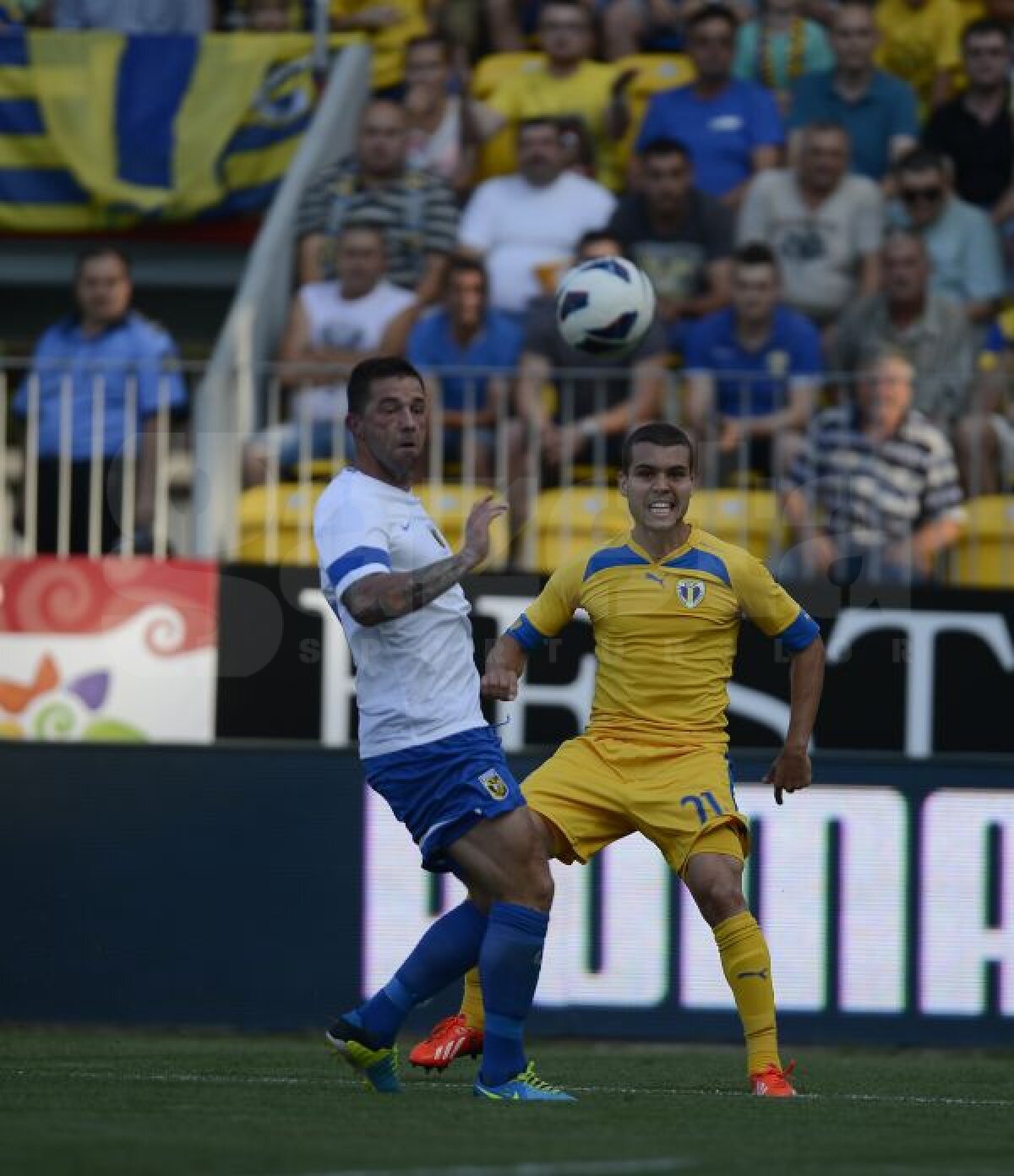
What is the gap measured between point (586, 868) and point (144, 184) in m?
5.97

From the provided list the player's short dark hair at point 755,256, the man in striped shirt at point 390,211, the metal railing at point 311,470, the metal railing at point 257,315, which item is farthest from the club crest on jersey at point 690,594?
the man in striped shirt at point 390,211

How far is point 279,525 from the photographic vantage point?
11.9 m

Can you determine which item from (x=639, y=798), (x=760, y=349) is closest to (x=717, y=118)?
(x=760, y=349)

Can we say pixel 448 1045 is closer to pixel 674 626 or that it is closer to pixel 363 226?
pixel 674 626

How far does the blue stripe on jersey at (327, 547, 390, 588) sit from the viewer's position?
6.89m

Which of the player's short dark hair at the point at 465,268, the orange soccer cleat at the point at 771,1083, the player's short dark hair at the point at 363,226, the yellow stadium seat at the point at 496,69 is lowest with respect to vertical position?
the orange soccer cleat at the point at 771,1083

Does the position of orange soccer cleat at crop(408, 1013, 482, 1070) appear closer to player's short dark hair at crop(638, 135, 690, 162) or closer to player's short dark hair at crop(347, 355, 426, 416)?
player's short dark hair at crop(347, 355, 426, 416)

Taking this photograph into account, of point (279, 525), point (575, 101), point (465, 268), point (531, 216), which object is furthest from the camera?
point (575, 101)

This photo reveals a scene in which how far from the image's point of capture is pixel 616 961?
10.5m

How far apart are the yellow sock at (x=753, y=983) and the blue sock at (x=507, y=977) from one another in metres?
0.63

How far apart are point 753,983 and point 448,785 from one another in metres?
1.11

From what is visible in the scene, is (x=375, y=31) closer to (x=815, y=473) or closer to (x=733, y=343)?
(x=733, y=343)

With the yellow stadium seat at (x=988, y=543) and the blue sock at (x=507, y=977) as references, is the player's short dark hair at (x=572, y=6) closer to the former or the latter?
the yellow stadium seat at (x=988, y=543)

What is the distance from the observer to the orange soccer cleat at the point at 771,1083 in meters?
7.43
